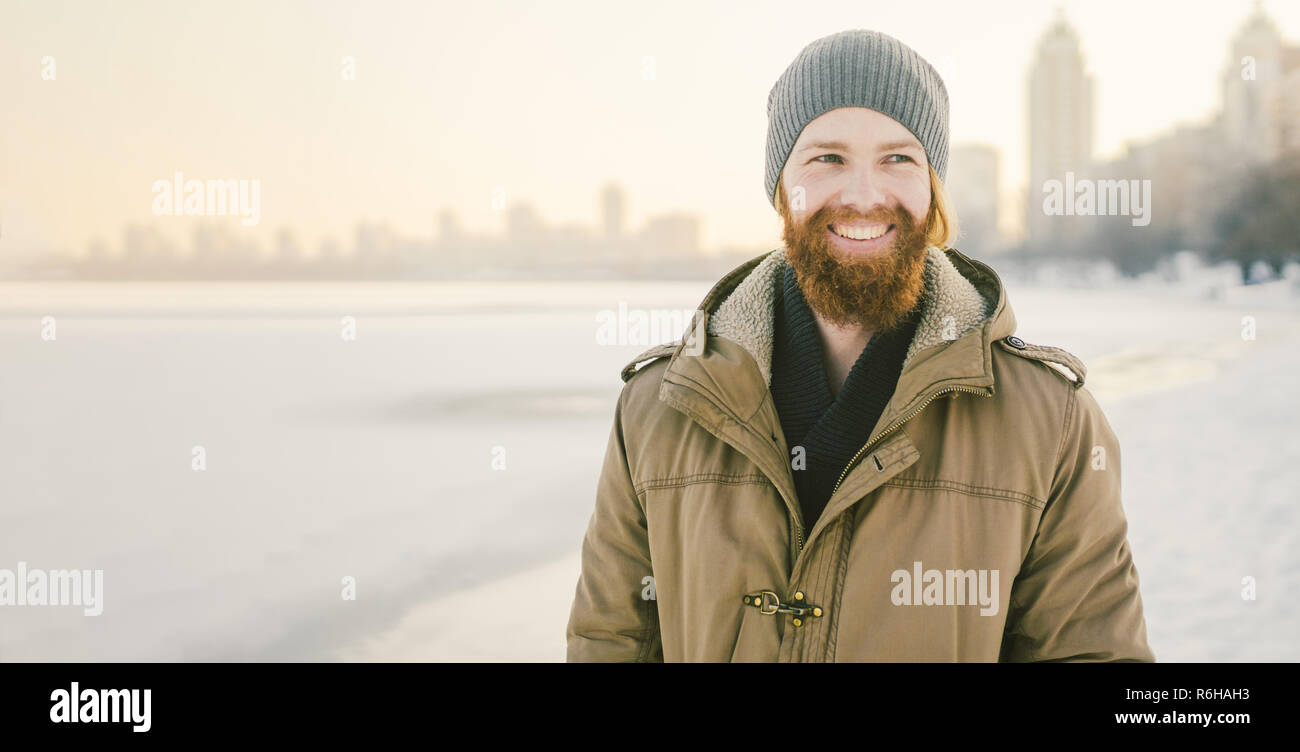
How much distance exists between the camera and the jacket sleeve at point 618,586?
1862 millimetres

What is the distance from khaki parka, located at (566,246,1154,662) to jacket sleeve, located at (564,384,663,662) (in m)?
0.09

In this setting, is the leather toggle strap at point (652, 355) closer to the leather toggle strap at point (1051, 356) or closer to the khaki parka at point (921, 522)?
the khaki parka at point (921, 522)

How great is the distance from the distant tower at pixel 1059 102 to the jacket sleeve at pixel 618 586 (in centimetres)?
7387

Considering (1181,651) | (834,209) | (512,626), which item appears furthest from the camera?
(512,626)

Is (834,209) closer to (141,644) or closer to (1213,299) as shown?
(141,644)

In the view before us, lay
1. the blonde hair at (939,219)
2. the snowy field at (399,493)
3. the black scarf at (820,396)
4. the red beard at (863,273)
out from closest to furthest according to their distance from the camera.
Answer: the black scarf at (820,396) → the red beard at (863,273) → the blonde hair at (939,219) → the snowy field at (399,493)

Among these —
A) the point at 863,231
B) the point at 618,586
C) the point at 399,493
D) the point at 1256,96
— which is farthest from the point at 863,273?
the point at 1256,96

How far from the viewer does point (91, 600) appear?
6098 millimetres

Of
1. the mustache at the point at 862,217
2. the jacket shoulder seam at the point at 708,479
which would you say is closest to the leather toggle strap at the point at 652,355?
the jacket shoulder seam at the point at 708,479

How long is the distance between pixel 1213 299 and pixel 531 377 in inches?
A: 1023

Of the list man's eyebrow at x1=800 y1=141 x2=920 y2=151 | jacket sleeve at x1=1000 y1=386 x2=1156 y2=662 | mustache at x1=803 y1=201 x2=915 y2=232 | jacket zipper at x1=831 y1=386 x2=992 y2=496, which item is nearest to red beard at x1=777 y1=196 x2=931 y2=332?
mustache at x1=803 y1=201 x2=915 y2=232

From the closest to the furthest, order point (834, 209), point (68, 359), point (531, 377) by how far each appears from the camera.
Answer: point (834, 209) → point (531, 377) → point (68, 359)

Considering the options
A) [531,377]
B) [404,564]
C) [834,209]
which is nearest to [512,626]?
[404,564]

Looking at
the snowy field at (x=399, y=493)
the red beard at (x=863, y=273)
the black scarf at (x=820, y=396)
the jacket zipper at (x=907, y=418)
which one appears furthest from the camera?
the snowy field at (x=399, y=493)
